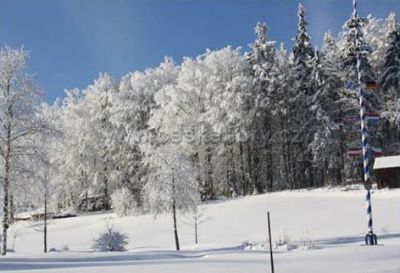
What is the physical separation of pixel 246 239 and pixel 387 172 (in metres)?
15.1

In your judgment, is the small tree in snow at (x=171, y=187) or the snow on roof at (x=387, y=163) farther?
the snow on roof at (x=387, y=163)

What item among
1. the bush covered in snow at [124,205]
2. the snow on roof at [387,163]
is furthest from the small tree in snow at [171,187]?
the snow on roof at [387,163]

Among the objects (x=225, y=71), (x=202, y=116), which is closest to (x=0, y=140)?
(x=202, y=116)

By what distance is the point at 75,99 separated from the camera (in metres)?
62.5

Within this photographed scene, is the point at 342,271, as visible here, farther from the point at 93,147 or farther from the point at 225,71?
the point at 93,147

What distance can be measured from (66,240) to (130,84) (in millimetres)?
22340

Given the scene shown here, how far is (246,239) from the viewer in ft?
94.6

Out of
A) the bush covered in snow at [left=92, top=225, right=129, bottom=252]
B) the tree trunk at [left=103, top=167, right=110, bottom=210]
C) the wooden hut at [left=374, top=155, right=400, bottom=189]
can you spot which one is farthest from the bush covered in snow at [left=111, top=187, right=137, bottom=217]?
the bush covered in snow at [left=92, top=225, right=129, bottom=252]

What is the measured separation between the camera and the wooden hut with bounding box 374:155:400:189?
38.3 m

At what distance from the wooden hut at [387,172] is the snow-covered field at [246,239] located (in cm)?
187

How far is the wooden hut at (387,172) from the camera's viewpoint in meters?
38.3

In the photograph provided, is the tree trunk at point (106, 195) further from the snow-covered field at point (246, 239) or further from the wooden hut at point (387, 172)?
the wooden hut at point (387, 172)

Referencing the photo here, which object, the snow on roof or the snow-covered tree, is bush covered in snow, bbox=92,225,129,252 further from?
the snow on roof

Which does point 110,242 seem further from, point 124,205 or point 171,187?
point 124,205
